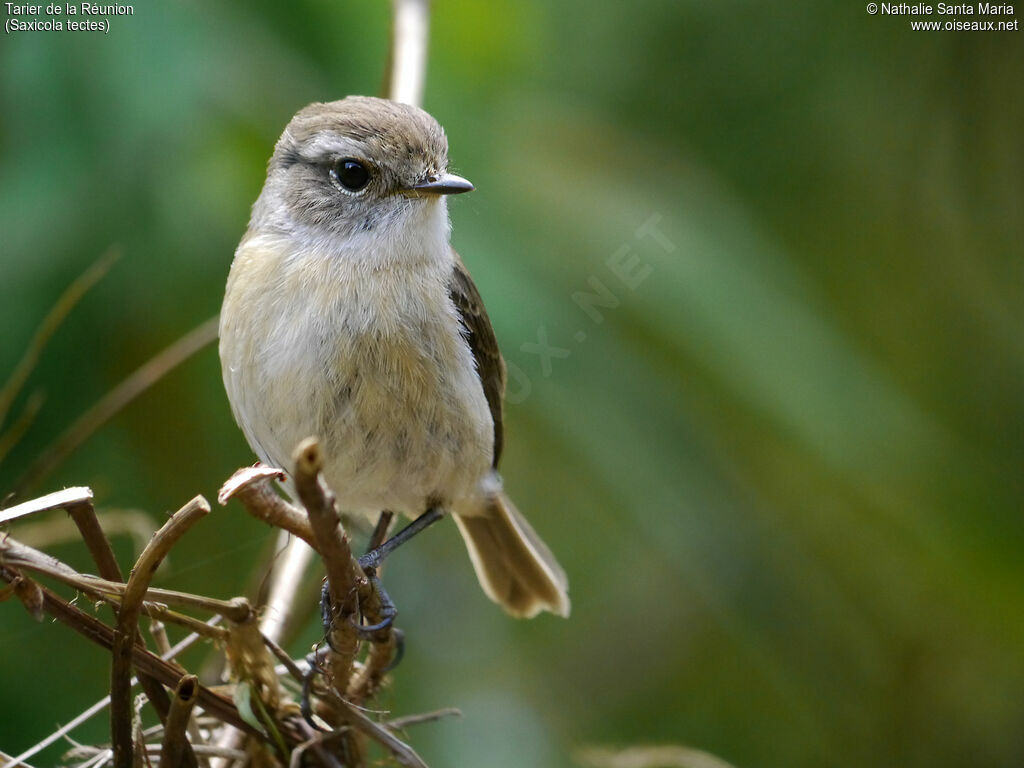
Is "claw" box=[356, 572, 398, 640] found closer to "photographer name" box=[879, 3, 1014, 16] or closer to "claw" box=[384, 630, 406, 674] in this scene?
"claw" box=[384, 630, 406, 674]

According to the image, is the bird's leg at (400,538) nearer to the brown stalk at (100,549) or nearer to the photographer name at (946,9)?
the brown stalk at (100,549)

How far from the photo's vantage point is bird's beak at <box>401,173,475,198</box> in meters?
2.77

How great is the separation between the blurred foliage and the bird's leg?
0.48m

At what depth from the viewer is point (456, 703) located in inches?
147

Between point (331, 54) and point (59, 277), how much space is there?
1.06 meters

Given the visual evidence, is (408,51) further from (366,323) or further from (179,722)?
(179,722)

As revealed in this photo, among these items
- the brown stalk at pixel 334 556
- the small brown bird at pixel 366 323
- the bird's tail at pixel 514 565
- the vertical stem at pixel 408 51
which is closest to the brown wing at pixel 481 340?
the small brown bird at pixel 366 323

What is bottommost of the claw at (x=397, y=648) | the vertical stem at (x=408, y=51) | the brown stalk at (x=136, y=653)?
the claw at (x=397, y=648)

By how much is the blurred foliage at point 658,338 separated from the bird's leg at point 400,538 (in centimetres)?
48

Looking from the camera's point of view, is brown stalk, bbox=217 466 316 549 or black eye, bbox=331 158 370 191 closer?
brown stalk, bbox=217 466 316 549

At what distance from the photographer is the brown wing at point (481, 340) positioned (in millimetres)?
2953

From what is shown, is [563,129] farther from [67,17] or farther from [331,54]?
[67,17]

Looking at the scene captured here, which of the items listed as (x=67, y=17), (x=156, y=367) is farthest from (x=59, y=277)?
(x=67, y=17)

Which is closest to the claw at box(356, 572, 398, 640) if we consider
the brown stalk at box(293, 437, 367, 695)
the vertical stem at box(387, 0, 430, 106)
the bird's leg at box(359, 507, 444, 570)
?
the brown stalk at box(293, 437, 367, 695)
